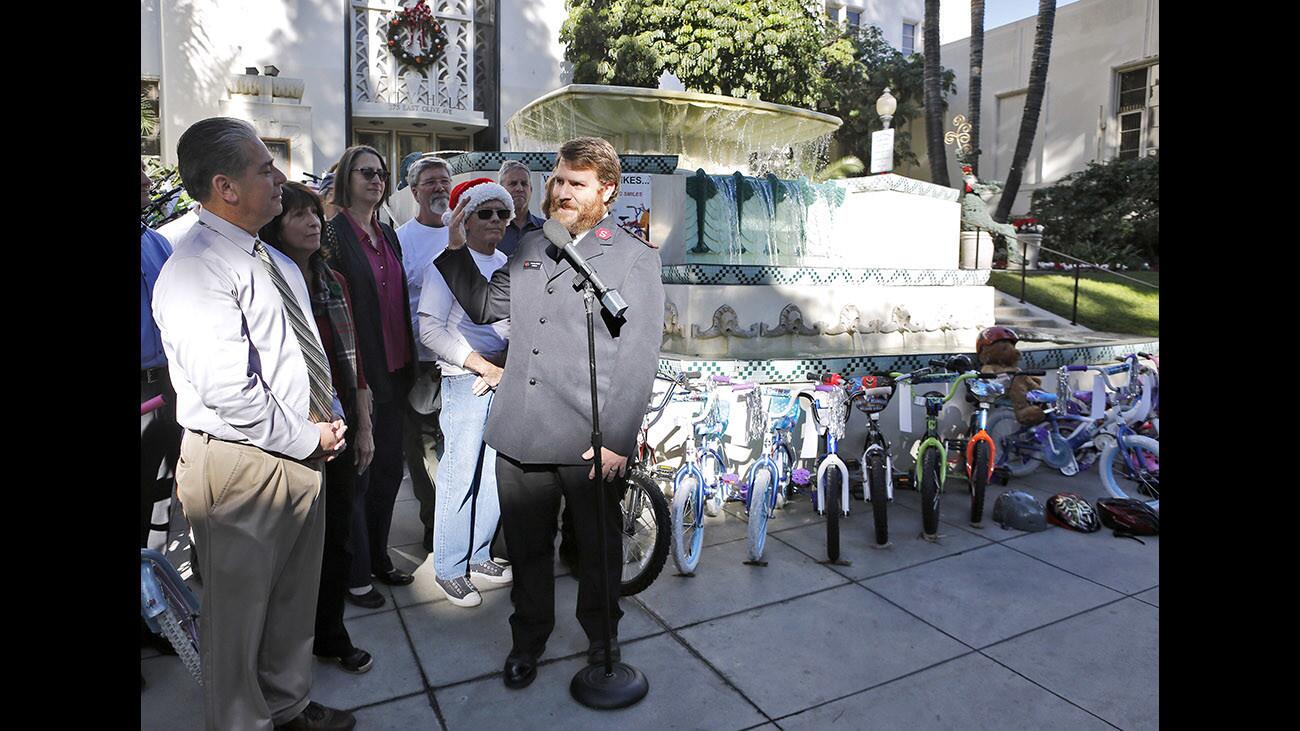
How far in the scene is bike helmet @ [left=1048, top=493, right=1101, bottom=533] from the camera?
16.7 feet

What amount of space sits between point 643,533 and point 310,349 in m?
2.18

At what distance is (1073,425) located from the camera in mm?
6387

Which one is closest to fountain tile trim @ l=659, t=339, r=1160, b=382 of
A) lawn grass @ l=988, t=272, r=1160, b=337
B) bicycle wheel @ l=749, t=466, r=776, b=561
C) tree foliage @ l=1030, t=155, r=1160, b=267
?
bicycle wheel @ l=749, t=466, r=776, b=561

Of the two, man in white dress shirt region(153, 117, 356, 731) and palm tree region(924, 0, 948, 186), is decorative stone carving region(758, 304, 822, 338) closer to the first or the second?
man in white dress shirt region(153, 117, 356, 731)

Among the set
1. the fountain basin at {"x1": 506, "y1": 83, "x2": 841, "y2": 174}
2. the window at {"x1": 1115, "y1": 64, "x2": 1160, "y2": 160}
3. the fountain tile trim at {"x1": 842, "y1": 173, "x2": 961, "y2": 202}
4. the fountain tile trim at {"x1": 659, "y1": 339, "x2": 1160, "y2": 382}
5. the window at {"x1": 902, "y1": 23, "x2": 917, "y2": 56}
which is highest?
the window at {"x1": 902, "y1": 23, "x2": 917, "y2": 56}

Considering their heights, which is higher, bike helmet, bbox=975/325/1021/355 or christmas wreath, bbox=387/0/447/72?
christmas wreath, bbox=387/0/447/72

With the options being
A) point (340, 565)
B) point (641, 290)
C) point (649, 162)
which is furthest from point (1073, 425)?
point (340, 565)

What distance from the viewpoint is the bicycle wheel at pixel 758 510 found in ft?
14.8

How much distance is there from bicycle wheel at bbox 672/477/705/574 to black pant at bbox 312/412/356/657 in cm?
164

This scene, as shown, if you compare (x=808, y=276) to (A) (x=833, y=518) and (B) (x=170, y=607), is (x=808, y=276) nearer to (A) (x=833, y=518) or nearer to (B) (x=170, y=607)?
(A) (x=833, y=518)

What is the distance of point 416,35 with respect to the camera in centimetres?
2011

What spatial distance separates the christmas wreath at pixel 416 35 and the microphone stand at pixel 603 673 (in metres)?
19.3

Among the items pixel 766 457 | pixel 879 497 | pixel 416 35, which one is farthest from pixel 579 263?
pixel 416 35
